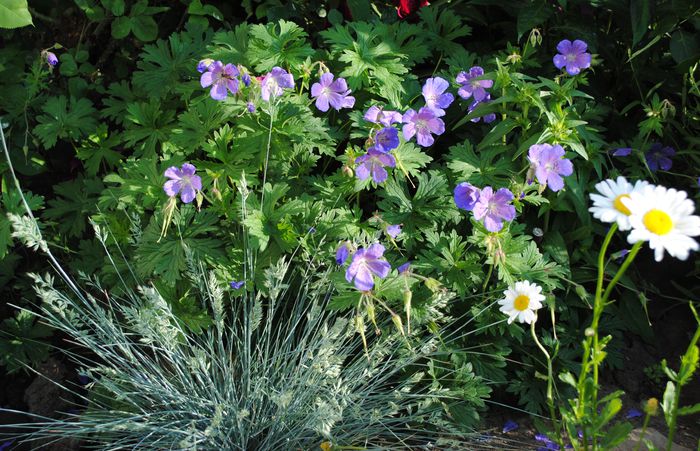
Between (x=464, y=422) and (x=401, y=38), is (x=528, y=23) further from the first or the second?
(x=464, y=422)

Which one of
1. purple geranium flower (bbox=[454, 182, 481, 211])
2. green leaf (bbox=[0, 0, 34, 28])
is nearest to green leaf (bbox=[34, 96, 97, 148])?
green leaf (bbox=[0, 0, 34, 28])

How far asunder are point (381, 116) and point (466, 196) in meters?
0.35

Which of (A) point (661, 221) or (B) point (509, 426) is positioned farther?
(B) point (509, 426)

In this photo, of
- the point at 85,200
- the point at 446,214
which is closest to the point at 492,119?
the point at 446,214

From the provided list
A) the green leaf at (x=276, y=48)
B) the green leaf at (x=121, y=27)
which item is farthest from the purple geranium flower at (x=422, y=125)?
the green leaf at (x=121, y=27)

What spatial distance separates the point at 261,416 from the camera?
201cm

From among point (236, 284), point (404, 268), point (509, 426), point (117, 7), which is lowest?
point (509, 426)

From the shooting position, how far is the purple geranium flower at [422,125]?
6.82 ft

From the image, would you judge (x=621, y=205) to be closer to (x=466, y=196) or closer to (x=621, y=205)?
(x=621, y=205)

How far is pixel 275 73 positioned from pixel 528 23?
0.88 m

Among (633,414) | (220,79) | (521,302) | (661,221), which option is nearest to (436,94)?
(220,79)

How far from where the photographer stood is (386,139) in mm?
1979

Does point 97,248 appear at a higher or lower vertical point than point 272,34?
lower

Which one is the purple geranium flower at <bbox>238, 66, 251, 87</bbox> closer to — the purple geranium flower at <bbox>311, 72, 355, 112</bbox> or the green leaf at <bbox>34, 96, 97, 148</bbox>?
the purple geranium flower at <bbox>311, 72, 355, 112</bbox>
